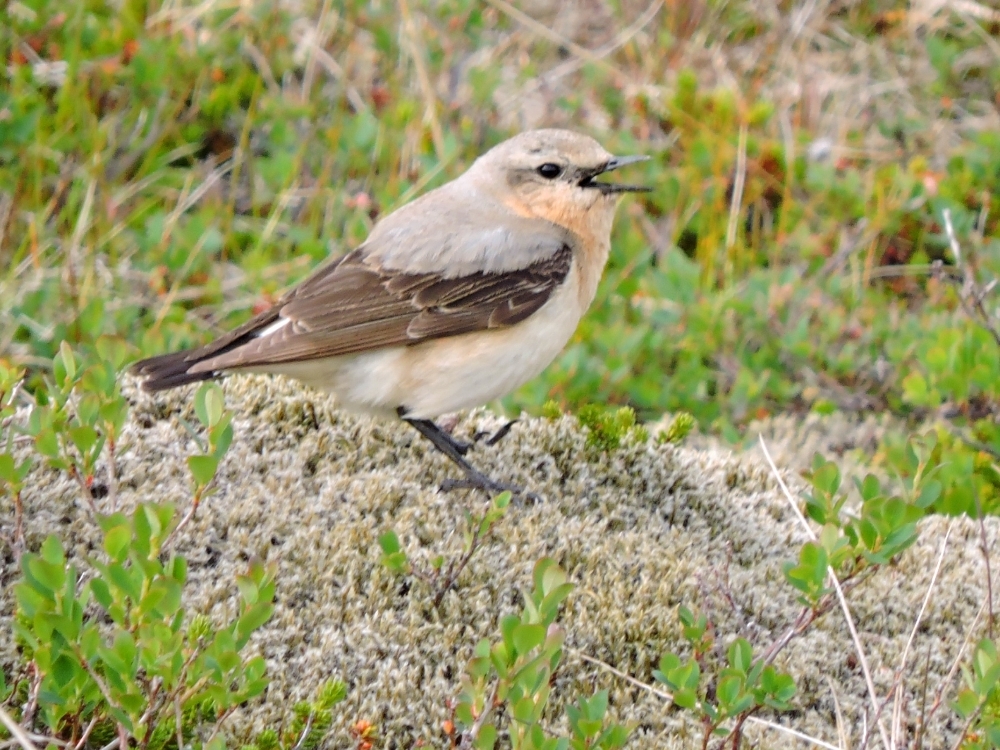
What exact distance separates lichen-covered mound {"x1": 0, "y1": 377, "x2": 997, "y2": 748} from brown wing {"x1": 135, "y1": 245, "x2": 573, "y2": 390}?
214 millimetres

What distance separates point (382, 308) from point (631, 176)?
11.3 ft

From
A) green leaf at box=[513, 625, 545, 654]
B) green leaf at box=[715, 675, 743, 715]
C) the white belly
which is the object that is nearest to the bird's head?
the white belly

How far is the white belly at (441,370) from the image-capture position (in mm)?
4723

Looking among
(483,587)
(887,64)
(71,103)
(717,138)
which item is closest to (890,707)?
(483,587)

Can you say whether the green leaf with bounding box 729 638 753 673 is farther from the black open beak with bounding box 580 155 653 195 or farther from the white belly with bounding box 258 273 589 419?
the black open beak with bounding box 580 155 653 195

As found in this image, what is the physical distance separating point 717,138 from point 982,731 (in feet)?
17.0

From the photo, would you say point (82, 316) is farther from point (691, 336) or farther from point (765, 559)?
point (765, 559)

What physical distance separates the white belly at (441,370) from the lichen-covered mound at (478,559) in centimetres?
11

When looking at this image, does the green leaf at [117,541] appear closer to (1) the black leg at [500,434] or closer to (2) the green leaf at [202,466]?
(2) the green leaf at [202,466]

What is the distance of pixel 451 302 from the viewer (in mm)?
5043

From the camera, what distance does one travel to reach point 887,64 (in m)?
9.04

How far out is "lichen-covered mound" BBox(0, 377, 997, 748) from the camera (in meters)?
3.57

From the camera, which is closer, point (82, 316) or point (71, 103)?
point (82, 316)

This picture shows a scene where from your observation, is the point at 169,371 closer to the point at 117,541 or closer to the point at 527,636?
the point at 117,541
